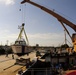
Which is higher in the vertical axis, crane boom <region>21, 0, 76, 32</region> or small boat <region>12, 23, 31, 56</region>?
crane boom <region>21, 0, 76, 32</region>

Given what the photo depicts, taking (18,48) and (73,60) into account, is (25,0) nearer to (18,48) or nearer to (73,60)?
(18,48)

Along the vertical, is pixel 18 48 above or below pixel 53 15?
below

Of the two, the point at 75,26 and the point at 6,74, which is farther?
the point at 75,26

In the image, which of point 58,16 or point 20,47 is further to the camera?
point 58,16

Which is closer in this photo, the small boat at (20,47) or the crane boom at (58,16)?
the small boat at (20,47)

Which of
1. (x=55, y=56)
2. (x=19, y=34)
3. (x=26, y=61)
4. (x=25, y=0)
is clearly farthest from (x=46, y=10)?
(x=26, y=61)

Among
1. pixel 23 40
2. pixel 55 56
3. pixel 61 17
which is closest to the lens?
pixel 55 56

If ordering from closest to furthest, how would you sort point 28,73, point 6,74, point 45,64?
point 28,73, point 6,74, point 45,64

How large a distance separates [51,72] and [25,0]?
84.6ft

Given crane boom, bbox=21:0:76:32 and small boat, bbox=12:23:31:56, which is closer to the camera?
small boat, bbox=12:23:31:56

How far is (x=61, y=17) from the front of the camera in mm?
39625

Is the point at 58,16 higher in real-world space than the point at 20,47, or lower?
higher

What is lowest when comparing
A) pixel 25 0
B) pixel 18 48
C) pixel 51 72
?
pixel 51 72

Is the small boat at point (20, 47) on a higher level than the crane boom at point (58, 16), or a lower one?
lower
